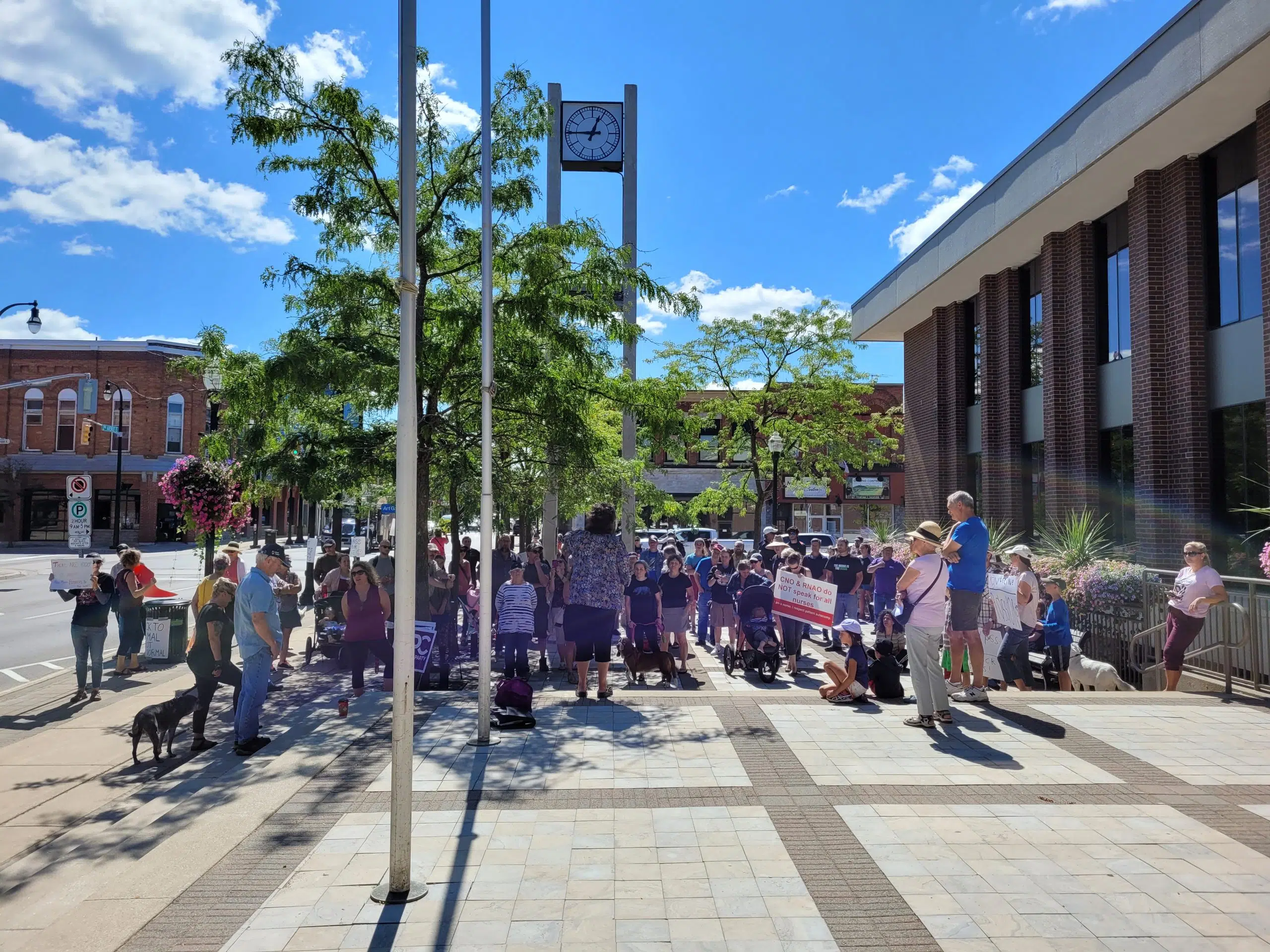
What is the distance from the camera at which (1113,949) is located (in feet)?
12.3

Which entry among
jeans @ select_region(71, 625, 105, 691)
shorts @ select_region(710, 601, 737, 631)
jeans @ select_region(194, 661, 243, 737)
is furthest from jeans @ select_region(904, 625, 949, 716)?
jeans @ select_region(71, 625, 105, 691)

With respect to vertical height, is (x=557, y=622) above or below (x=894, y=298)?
below

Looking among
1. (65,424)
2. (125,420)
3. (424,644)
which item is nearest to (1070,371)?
(424,644)

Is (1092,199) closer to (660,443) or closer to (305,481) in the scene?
(660,443)

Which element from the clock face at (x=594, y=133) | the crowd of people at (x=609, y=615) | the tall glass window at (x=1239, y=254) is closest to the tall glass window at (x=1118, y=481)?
the tall glass window at (x=1239, y=254)

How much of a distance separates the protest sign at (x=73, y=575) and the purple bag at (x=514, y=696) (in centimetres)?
547

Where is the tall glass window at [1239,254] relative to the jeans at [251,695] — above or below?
above

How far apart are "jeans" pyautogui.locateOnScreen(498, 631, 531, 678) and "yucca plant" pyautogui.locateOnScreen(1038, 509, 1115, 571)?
8.38 m

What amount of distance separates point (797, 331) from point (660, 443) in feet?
48.3

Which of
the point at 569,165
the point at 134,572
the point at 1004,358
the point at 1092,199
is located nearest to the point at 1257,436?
the point at 1092,199

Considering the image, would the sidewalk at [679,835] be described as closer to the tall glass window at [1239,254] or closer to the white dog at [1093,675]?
the white dog at [1093,675]

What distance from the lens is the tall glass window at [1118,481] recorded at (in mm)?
16359

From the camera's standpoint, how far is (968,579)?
7.95m

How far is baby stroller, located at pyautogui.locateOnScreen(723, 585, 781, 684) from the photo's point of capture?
34.2 feet
